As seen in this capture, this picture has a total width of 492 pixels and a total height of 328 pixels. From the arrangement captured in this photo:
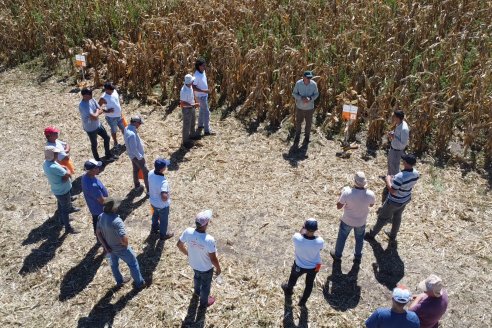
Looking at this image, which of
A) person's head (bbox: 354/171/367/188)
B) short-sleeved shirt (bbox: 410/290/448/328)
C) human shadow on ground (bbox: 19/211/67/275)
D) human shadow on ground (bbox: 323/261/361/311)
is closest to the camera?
short-sleeved shirt (bbox: 410/290/448/328)

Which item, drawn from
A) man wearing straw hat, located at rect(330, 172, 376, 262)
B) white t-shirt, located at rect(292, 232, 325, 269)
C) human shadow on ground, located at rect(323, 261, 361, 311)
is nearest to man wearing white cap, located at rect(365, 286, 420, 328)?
white t-shirt, located at rect(292, 232, 325, 269)

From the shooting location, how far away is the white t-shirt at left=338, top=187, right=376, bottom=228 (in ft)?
22.0

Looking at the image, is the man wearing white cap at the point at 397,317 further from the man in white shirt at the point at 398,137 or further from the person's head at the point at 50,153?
the person's head at the point at 50,153

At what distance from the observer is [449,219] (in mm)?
8367

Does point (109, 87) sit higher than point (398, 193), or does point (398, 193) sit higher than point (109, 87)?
point (109, 87)

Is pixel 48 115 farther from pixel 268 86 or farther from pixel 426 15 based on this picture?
pixel 426 15

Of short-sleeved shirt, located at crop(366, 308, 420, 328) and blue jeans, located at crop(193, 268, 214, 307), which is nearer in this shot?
short-sleeved shirt, located at crop(366, 308, 420, 328)

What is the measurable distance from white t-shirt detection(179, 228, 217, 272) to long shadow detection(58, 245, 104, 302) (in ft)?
6.96

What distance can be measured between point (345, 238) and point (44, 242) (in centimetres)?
495

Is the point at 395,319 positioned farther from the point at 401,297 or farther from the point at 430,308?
the point at 430,308

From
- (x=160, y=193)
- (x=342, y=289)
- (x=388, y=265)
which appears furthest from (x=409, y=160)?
(x=160, y=193)

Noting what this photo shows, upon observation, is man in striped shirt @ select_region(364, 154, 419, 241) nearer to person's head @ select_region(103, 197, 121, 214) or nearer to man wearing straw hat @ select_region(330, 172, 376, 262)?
man wearing straw hat @ select_region(330, 172, 376, 262)

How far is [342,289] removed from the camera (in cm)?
708

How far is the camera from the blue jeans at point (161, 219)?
748 cm
